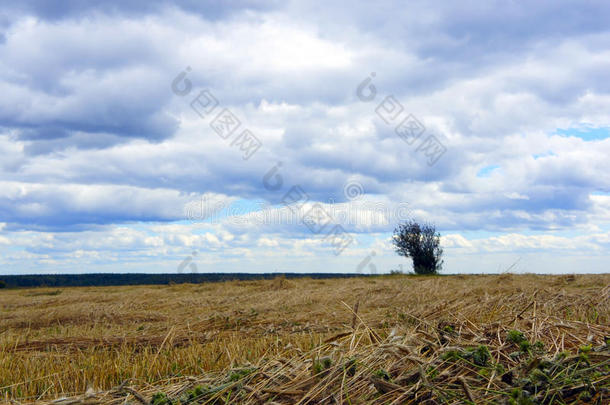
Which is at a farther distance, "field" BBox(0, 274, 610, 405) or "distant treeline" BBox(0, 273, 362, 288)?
"distant treeline" BBox(0, 273, 362, 288)

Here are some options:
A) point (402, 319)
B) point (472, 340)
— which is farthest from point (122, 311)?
point (472, 340)

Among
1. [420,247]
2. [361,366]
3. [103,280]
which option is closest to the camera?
[361,366]

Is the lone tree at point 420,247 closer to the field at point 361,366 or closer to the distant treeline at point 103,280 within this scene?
the distant treeline at point 103,280

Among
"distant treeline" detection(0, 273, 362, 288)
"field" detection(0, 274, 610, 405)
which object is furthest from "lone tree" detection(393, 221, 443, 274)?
"field" detection(0, 274, 610, 405)

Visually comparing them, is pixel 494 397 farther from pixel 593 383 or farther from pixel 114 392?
pixel 114 392

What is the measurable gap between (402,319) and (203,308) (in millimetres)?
6743

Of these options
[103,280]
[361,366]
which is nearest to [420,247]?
[361,366]

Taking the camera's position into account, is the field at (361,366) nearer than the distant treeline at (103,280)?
Yes

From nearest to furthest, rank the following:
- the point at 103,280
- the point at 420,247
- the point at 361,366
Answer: the point at 361,366 < the point at 420,247 < the point at 103,280

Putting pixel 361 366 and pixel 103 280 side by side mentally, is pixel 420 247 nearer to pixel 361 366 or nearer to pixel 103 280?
pixel 361 366

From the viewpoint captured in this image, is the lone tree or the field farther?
the lone tree

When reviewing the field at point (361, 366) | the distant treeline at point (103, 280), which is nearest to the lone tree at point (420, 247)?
the distant treeline at point (103, 280)

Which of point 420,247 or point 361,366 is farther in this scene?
point 420,247

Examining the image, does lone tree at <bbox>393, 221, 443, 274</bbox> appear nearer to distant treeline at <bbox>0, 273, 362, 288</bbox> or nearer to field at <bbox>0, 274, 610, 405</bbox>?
distant treeline at <bbox>0, 273, 362, 288</bbox>
